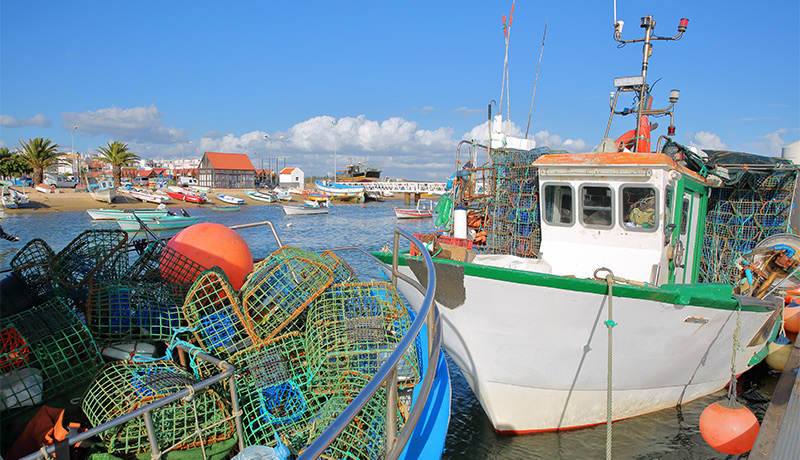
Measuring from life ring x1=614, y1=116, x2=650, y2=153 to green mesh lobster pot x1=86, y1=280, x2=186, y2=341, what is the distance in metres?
6.26

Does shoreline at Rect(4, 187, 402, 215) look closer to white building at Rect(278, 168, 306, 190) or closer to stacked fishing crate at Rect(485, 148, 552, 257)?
white building at Rect(278, 168, 306, 190)

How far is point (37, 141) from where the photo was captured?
4716cm

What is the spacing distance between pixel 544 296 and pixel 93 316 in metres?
3.99

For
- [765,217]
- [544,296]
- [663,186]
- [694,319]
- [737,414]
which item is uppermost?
[663,186]

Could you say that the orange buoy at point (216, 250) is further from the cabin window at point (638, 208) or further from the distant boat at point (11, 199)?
the distant boat at point (11, 199)

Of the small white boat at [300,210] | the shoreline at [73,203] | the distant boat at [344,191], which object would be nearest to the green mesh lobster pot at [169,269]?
the small white boat at [300,210]

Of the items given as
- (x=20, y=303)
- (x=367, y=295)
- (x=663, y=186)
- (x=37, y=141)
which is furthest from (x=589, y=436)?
(x=37, y=141)

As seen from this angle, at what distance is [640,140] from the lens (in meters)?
6.84

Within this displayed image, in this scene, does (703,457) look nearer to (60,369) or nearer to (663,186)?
(663,186)

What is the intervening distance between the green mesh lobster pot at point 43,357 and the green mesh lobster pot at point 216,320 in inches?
27.0

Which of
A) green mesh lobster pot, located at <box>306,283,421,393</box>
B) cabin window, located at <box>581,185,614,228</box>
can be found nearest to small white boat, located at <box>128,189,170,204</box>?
cabin window, located at <box>581,185,614,228</box>

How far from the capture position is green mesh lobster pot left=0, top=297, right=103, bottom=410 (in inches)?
120

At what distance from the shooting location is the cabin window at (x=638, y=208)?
5512 mm

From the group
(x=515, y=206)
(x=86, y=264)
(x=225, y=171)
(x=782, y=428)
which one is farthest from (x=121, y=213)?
(x=225, y=171)
